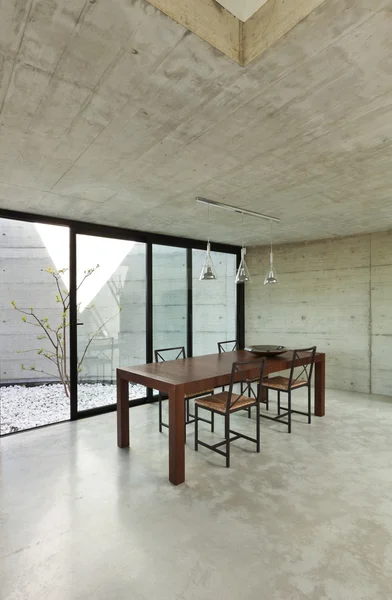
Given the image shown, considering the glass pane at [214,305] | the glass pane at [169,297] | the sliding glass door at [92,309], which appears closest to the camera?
the sliding glass door at [92,309]

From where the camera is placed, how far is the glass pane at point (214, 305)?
525 cm

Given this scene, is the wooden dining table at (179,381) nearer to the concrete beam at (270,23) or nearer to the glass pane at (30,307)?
the concrete beam at (270,23)

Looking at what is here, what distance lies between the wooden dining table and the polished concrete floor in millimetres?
233

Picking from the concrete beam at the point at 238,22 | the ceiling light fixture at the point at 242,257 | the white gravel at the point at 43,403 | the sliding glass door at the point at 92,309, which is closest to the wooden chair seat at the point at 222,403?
the ceiling light fixture at the point at 242,257

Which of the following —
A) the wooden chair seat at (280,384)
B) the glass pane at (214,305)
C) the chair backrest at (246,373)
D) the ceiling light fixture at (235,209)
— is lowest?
the wooden chair seat at (280,384)

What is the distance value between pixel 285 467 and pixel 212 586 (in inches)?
52.8

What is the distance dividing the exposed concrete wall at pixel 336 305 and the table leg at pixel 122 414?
11.3 feet

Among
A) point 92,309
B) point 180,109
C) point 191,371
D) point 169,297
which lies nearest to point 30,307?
point 92,309

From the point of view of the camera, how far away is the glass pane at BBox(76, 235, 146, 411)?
13.5 feet

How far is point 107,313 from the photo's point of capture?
433 centimetres

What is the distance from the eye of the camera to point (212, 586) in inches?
60.9

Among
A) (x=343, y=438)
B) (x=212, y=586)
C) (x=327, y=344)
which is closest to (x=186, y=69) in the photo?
(x=212, y=586)

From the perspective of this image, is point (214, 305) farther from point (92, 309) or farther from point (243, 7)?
point (243, 7)

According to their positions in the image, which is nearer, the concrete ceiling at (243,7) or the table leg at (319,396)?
the concrete ceiling at (243,7)
